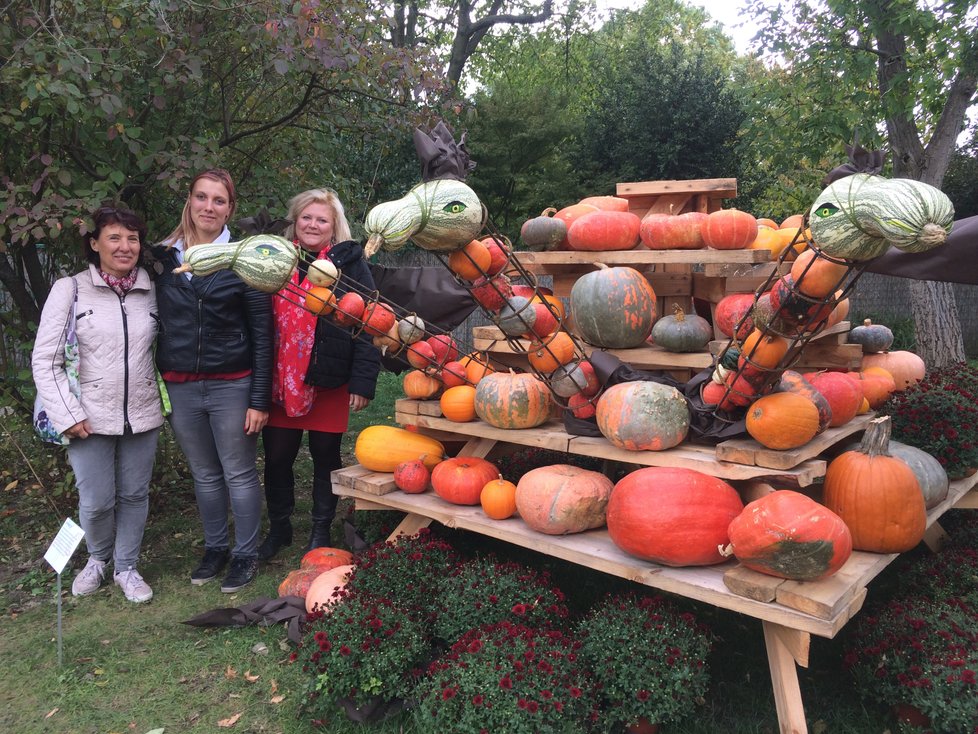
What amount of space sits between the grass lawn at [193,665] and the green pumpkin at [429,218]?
1.69 metres

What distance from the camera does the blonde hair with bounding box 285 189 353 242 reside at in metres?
3.33

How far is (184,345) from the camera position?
3170mm

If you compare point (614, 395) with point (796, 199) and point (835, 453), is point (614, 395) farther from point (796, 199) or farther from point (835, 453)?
point (796, 199)

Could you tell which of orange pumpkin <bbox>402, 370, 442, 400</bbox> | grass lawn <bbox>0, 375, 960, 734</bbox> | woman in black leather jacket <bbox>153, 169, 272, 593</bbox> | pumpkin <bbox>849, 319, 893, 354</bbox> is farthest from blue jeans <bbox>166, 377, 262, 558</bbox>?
pumpkin <bbox>849, 319, 893, 354</bbox>

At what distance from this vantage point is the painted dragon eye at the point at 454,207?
2268 mm

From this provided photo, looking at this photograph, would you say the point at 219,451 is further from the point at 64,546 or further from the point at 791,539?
the point at 791,539

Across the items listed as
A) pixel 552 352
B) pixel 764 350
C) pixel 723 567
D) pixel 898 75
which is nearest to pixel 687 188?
pixel 552 352

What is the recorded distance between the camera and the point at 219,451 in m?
3.35

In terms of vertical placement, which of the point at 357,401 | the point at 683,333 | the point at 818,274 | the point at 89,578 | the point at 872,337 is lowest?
the point at 89,578

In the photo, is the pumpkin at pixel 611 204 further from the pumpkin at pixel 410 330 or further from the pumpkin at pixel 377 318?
the pumpkin at pixel 377 318

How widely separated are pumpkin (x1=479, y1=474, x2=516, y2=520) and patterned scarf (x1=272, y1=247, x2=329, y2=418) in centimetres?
115

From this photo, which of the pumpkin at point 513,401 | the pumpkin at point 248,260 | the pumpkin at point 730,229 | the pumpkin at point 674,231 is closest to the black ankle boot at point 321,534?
the pumpkin at point 513,401

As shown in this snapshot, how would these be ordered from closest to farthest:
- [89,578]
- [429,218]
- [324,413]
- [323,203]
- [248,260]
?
1. [429,218]
2. [248,260]
3. [323,203]
4. [89,578]
5. [324,413]

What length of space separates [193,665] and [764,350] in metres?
2.60
